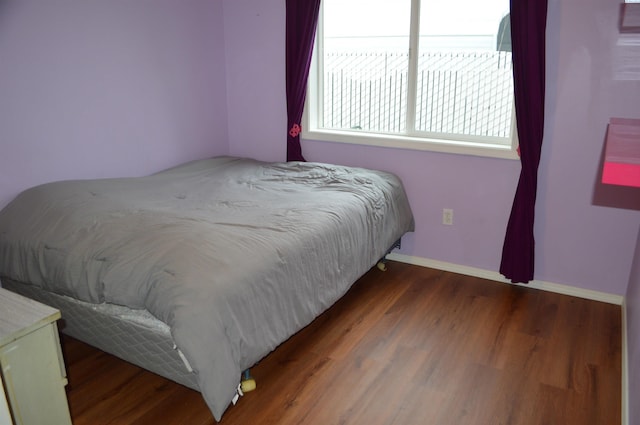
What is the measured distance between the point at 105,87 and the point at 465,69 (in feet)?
7.25

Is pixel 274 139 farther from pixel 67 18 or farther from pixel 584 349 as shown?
pixel 584 349

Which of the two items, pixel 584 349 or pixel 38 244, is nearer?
pixel 38 244

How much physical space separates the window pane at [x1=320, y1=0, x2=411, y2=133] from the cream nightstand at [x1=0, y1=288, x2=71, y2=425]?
265cm

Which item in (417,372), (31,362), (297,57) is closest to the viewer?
(31,362)

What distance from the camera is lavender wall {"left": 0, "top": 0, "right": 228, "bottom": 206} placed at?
8.47 ft

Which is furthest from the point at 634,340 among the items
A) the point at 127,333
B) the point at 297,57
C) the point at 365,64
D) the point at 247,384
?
the point at 297,57

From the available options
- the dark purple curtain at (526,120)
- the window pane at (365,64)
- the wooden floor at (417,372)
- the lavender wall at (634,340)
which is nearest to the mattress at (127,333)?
the wooden floor at (417,372)

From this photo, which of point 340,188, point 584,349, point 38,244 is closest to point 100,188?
point 38,244

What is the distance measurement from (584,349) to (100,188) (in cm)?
263

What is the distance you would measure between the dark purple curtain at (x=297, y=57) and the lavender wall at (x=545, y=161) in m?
0.11

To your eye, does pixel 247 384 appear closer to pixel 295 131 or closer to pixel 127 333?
pixel 127 333

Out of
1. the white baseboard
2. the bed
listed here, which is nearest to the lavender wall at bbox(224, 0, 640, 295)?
the white baseboard

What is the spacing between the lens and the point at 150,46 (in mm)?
3227

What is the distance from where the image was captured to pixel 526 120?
287cm
